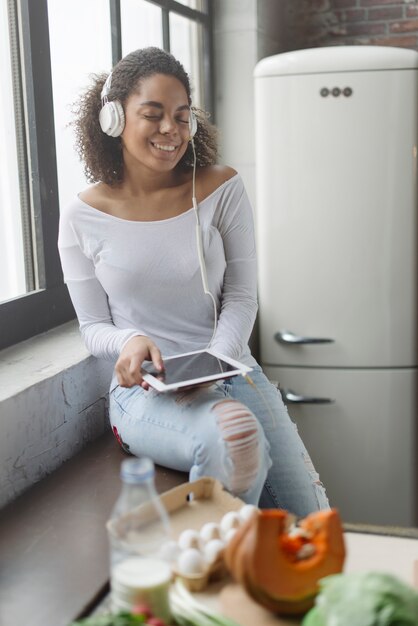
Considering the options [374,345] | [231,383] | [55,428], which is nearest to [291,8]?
[374,345]

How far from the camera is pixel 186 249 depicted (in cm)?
189

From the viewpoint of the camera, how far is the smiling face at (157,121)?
5.93 ft

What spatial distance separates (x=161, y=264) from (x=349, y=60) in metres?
1.28

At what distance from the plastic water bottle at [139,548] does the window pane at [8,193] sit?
3.60ft

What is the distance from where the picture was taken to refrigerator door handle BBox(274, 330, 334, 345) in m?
2.85

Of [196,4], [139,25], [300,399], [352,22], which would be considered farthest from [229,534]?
[352,22]

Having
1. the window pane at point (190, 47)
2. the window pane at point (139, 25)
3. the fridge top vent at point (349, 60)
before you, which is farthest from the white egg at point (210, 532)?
the window pane at point (190, 47)

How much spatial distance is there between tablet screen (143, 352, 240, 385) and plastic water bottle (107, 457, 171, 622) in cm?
64

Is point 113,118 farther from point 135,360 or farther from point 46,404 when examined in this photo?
point 46,404

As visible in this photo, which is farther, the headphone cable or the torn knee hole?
the headphone cable

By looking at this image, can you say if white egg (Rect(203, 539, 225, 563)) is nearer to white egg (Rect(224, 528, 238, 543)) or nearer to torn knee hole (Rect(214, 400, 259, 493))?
white egg (Rect(224, 528, 238, 543))

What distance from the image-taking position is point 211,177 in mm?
1988

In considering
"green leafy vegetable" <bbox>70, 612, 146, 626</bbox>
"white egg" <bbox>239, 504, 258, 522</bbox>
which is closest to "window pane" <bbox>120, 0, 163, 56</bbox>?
"white egg" <bbox>239, 504, 258, 522</bbox>

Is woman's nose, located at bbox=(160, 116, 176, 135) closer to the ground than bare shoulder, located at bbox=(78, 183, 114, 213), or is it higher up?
higher up
